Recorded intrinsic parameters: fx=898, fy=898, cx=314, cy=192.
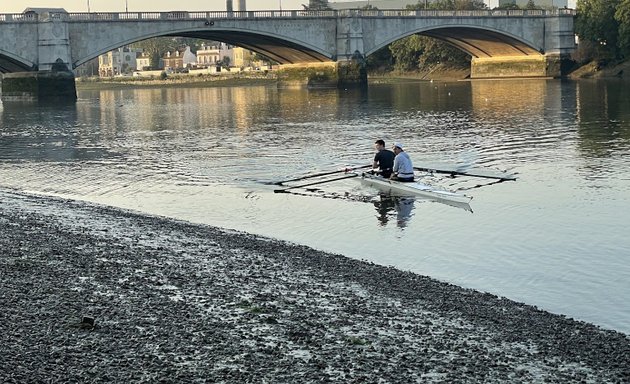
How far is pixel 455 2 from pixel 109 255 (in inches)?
4152

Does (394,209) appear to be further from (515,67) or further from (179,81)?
(179,81)

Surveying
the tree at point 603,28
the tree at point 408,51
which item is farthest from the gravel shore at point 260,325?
the tree at point 408,51

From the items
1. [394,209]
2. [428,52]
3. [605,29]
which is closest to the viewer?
[394,209]

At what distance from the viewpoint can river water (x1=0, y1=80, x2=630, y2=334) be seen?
44.4 ft

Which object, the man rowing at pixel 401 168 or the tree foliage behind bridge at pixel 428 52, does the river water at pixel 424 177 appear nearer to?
the man rowing at pixel 401 168

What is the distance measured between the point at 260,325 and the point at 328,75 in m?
79.3

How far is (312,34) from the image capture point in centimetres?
8338

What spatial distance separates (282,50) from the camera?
8944 cm

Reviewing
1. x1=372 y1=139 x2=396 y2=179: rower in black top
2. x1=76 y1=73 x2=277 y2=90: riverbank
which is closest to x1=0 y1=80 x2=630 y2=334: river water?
x1=372 y1=139 x2=396 y2=179: rower in black top

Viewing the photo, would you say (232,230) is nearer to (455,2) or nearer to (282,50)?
(282,50)

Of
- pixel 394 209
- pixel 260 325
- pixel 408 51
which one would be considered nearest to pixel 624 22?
pixel 408 51

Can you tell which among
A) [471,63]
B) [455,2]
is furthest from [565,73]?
[455,2]

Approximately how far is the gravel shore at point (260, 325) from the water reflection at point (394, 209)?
146 inches

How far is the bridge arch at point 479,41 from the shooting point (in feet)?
288
